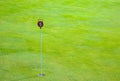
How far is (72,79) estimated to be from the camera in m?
4.40

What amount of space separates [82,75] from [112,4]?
5.58m

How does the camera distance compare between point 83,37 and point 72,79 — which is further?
point 83,37

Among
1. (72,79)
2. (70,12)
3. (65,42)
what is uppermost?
(70,12)

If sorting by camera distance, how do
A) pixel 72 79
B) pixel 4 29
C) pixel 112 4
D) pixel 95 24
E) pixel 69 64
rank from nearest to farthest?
pixel 72 79 → pixel 69 64 → pixel 4 29 → pixel 95 24 → pixel 112 4

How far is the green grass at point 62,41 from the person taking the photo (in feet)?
15.3

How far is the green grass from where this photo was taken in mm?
4660

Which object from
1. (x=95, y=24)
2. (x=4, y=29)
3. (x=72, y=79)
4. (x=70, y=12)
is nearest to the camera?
(x=72, y=79)

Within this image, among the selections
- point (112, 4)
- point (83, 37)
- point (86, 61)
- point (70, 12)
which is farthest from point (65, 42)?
point (112, 4)

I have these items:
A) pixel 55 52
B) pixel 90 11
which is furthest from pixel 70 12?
pixel 55 52

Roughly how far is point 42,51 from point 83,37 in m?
1.30

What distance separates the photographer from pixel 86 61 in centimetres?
510

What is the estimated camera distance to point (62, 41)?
611 cm

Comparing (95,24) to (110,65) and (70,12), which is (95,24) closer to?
(70,12)

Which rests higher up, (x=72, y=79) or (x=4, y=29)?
(x=4, y=29)
